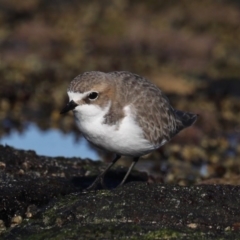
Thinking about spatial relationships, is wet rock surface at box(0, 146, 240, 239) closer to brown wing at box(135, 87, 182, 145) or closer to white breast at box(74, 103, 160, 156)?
white breast at box(74, 103, 160, 156)

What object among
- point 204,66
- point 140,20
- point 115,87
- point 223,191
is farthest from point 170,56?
point 223,191

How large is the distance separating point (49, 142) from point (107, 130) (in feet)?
13.3

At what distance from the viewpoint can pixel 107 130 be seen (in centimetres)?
706

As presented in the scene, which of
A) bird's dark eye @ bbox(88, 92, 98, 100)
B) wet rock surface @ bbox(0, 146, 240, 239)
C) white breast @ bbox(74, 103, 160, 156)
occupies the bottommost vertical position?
wet rock surface @ bbox(0, 146, 240, 239)

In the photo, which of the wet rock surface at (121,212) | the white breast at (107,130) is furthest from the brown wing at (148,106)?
the wet rock surface at (121,212)

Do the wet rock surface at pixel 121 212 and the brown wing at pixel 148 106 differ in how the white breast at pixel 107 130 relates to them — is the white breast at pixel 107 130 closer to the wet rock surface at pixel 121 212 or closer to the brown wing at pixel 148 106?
the brown wing at pixel 148 106

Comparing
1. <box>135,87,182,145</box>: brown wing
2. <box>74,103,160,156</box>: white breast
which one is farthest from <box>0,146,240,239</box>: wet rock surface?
<box>135,87,182,145</box>: brown wing

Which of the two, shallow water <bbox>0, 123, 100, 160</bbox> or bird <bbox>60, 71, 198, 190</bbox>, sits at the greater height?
shallow water <bbox>0, 123, 100, 160</bbox>

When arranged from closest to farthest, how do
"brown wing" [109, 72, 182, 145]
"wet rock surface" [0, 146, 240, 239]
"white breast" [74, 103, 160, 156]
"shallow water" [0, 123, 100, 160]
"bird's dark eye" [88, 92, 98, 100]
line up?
"wet rock surface" [0, 146, 240, 239] → "white breast" [74, 103, 160, 156] → "bird's dark eye" [88, 92, 98, 100] → "brown wing" [109, 72, 182, 145] → "shallow water" [0, 123, 100, 160]

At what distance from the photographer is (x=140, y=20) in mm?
18734

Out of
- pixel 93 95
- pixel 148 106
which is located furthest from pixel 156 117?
pixel 93 95

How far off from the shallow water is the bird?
8.95ft

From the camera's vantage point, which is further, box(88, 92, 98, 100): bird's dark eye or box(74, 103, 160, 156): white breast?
box(88, 92, 98, 100): bird's dark eye

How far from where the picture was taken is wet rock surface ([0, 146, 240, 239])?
577cm
